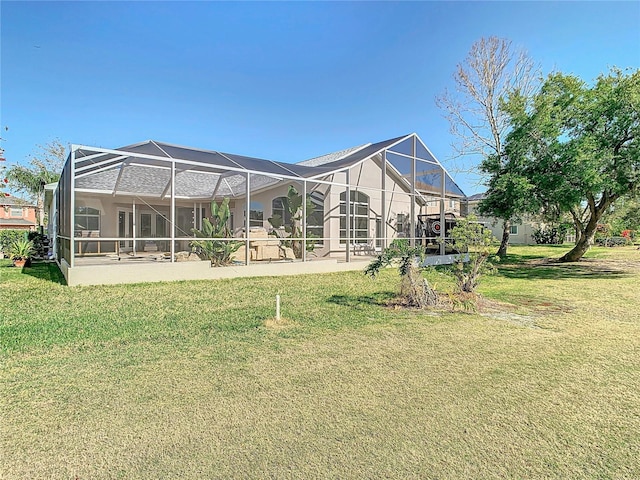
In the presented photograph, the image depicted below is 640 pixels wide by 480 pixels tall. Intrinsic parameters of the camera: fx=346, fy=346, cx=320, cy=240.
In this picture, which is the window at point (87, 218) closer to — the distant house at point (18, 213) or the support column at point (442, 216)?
the support column at point (442, 216)

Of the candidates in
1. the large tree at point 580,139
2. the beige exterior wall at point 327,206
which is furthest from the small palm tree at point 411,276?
the large tree at point 580,139

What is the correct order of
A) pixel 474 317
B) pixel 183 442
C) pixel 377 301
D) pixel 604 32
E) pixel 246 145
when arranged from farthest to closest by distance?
pixel 246 145 → pixel 604 32 → pixel 377 301 → pixel 474 317 → pixel 183 442

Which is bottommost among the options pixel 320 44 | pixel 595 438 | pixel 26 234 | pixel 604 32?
pixel 595 438

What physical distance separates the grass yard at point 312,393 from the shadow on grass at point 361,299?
0.63m

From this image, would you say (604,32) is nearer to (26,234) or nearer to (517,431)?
(517,431)

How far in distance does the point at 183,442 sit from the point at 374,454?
1.32 m

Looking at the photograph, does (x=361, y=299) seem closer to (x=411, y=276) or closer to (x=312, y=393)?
(x=411, y=276)

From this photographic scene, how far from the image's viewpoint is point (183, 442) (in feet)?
7.91

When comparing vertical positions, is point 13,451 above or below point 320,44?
below

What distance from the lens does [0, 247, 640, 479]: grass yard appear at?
7.35 ft

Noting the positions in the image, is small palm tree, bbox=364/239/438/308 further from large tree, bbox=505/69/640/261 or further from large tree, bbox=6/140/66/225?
large tree, bbox=6/140/66/225

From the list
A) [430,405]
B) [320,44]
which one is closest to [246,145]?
[320,44]

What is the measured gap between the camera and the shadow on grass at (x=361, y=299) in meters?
7.27

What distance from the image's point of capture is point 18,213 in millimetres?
33688
